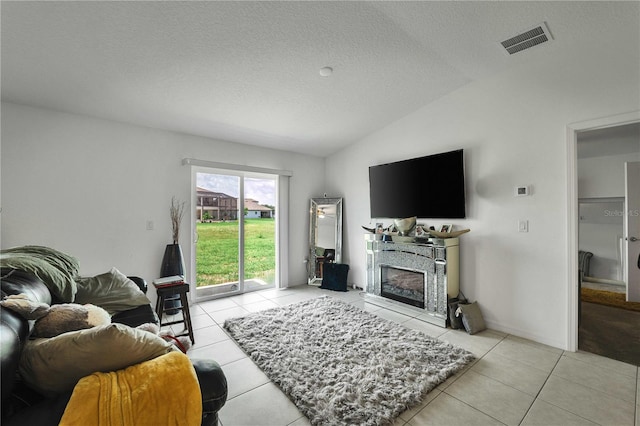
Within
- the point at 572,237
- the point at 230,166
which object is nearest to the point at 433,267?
the point at 572,237

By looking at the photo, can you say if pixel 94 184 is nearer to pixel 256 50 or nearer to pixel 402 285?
pixel 256 50

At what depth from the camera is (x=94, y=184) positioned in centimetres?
300

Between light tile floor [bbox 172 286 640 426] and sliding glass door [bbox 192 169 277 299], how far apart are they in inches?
56.4

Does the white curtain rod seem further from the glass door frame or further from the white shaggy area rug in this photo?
the white shaggy area rug

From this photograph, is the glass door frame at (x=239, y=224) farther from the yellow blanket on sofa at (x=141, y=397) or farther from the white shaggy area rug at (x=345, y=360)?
the yellow blanket on sofa at (x=141, y=397)

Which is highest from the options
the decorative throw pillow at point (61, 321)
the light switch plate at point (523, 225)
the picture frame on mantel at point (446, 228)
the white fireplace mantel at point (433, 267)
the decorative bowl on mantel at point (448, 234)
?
the light switch plate at point (523, 225)

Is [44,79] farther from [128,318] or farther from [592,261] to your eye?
[592,261]

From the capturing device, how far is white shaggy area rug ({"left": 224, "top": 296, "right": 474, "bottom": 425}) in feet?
5.62

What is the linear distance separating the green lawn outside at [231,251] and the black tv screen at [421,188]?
1.85 metres

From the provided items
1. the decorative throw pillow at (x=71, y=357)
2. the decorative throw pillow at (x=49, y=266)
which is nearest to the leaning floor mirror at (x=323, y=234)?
the decorative throw pillow at (x=49, y=266)

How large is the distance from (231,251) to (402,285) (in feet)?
8.46

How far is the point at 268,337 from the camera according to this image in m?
2.61

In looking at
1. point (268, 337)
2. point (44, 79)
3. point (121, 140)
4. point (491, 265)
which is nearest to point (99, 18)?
point (44, 79)

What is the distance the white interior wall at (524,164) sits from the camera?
7.77 ft
